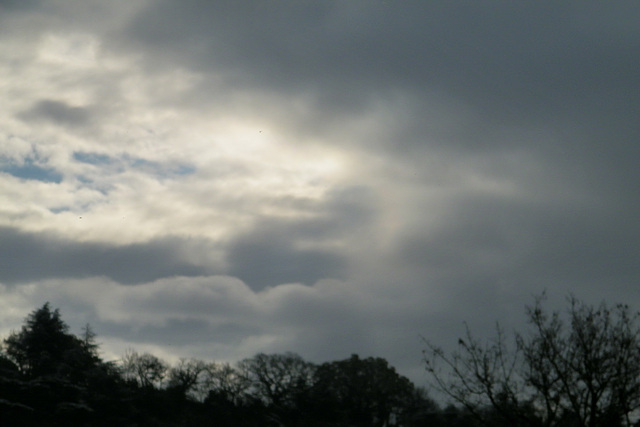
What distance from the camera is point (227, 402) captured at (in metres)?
86.7

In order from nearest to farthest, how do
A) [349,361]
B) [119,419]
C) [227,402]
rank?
[119,419]
[227,402]
[349,361]

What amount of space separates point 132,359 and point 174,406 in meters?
13.6

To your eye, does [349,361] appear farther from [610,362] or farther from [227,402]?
[610,362]

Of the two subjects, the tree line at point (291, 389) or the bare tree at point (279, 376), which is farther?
the bare tree at point (279, 376)

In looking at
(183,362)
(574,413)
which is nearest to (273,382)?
(183,362)

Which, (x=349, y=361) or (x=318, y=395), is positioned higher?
(x=349, y=361)

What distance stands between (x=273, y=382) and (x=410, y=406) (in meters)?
21.6

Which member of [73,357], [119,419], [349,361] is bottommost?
[119,419]

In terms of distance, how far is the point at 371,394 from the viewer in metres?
89.4

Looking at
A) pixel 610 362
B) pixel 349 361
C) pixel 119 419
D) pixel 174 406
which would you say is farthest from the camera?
pixel 349 361

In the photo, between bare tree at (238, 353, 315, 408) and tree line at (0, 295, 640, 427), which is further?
bare tree at (238, 353, 315, 408)

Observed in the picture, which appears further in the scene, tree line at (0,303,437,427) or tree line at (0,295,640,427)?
tree line at (0,303,437,427)

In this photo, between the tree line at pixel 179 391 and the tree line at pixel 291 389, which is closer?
the tree line at pixel 291 389

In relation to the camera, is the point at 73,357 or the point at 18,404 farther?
the point at 73,357
